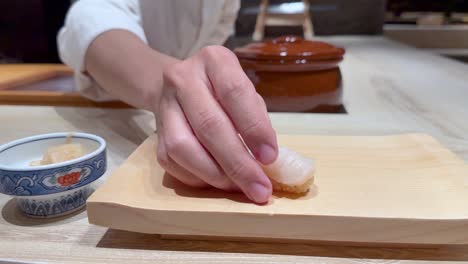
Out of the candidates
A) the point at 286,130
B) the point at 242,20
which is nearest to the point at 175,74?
the point at 286,130

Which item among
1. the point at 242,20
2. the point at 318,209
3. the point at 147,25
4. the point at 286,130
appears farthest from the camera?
the point at 242,20

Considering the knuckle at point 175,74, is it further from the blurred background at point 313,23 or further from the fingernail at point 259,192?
the blurred background at point 313,23

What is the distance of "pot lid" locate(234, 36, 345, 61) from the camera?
2.87 ft

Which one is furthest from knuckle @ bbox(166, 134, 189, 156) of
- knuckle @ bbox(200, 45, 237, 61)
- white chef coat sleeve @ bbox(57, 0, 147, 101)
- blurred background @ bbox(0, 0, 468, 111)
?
blurred background @ bbox(0, 0, 468, 111)

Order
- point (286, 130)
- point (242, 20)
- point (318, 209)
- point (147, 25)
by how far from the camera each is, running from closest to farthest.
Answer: point (318, 209) → point (286, 130) → point (147, 25) → point (242, 20)

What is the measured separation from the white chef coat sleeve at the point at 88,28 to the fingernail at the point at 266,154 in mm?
508

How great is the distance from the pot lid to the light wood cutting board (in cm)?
40

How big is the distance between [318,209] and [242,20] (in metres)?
2.42

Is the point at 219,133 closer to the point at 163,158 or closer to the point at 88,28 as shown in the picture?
the point at 163,158

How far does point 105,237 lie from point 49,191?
0.27 ft

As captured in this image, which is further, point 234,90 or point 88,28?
point 88,28

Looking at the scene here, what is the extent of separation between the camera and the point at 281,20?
8.90 feet

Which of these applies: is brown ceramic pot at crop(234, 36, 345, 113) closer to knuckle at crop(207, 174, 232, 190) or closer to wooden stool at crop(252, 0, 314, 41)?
knuckle at crop(207, 174, 232, 190)

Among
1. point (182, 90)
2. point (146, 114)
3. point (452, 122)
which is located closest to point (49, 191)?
point (182, 90)
